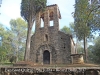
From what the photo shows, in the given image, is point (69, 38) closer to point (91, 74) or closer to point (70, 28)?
point (91, 74)

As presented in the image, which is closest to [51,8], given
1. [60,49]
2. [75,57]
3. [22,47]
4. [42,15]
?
[42,15]

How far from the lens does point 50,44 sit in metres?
22.6

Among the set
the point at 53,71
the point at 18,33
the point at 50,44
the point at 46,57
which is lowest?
the point at 53,71

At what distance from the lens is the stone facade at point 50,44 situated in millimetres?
21406

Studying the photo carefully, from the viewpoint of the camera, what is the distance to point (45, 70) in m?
6.00

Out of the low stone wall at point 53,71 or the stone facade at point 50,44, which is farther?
the stone facade at point 50,44

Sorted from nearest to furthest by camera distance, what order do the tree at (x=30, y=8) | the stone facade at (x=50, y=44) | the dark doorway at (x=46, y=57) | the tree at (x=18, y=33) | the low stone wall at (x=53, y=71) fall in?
1. the low stone wall at (x=53, y=71)
2. the tree at (x=30, y=8)
3. the stone facade at (x=50, y=44)
4. the dark doorway at (x=46, y=57)
5. the tree at (x=18, y=33)

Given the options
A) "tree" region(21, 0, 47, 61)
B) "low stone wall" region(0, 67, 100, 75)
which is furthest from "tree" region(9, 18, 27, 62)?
"low stone wall" region(0, 67, 100, 75)

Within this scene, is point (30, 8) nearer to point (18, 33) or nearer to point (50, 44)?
point (50, 44)

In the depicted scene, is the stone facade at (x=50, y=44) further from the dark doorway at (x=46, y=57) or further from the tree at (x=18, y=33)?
the tree at (x=18, y=33)

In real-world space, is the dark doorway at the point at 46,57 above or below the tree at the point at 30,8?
below

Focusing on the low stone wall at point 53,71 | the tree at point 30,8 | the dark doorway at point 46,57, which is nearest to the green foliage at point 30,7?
the tree at point 30,8

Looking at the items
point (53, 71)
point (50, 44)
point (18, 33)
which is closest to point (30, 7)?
point (50, 44)

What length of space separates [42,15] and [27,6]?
18.2 ft
